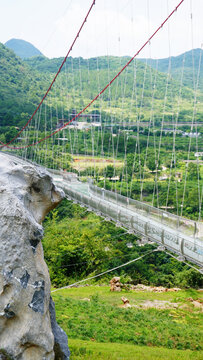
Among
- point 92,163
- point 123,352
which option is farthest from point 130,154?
point 123,352

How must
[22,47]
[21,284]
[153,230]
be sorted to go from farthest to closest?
[22,47] → [153,230] → [21,284]

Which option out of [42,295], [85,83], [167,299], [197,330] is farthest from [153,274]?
[85,83]

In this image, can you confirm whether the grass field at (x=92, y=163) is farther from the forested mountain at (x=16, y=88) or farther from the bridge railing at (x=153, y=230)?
the bridge railing at (x=153, y=230)

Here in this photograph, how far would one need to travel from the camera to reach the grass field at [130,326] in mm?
7059

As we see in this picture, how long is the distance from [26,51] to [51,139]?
107529 millimetres

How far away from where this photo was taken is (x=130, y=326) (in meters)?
9.08

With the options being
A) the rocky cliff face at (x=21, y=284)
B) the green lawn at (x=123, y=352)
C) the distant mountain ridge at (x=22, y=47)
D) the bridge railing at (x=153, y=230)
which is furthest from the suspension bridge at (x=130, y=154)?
the distant mountain ridge at (x=22, y=47)

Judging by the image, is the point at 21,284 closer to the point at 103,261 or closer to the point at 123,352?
the point at 123,352

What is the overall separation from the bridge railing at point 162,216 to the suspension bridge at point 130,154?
0.02 m

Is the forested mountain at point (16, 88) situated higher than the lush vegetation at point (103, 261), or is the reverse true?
the forested mountain at point (16, 88)

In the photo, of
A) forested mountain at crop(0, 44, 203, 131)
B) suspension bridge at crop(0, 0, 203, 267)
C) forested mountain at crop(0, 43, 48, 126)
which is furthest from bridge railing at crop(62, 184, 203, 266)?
A: forested mountain at crop(0, 43, 48, 126)

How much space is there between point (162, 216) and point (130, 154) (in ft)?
57.5

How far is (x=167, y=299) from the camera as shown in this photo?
12.5 m

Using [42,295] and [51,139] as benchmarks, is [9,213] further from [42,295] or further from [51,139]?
[51,139]
